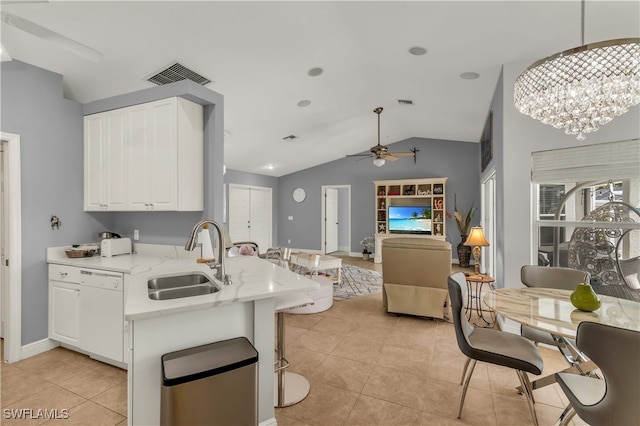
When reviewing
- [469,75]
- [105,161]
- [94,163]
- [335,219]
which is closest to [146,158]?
[105,161]

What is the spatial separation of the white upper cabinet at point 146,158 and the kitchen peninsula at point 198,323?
0.83 m

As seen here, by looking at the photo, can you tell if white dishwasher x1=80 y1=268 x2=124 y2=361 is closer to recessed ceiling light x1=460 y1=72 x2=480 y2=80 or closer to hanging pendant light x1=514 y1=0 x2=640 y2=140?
hanging pendant light x1=514 y1=0 x2=640 y2=140

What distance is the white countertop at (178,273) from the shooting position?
1.48 metres

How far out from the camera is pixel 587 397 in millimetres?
1347

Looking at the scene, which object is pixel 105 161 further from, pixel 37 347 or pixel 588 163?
pixel 588 163

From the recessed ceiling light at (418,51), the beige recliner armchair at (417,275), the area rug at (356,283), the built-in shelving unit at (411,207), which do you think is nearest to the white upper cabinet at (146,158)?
the recessed ceiling light at (418,51)

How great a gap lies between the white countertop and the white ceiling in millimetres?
1713

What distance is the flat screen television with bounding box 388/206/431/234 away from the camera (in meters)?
7.43

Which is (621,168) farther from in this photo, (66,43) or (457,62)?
(66,43)

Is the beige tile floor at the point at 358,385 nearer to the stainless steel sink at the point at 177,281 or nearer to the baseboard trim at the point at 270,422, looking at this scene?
the baseboard trim at the point at 270,422

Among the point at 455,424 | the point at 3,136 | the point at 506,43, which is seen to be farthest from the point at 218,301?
the point at 506,43

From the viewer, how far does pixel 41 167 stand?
2.84 m

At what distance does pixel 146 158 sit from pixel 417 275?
3.17 metres

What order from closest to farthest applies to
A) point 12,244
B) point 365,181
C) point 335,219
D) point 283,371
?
point 283,371 → point 12,244 → point 365,181 → point 335,219
